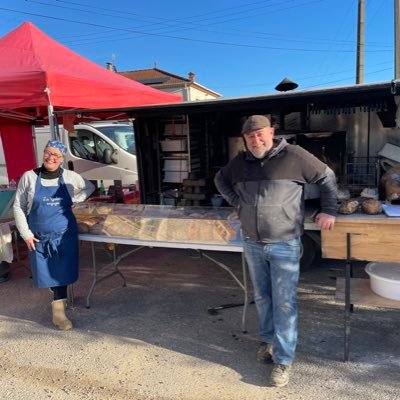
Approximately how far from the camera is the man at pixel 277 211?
2.48 m

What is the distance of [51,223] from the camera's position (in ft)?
11.3

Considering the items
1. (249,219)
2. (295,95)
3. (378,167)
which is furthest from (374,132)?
(249,219)

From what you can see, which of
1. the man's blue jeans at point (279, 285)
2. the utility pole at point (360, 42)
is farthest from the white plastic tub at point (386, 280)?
the utility pole at point (360, 42)

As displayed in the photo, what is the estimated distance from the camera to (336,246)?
9.07 ft

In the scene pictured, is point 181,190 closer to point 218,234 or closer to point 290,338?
point 218,234

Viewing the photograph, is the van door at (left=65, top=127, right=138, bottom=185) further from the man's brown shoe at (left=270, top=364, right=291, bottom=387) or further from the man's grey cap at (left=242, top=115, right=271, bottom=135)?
the man's brown shoe at (left=270, top=364, right=291, bottom=387)

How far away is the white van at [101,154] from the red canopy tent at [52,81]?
110 inches

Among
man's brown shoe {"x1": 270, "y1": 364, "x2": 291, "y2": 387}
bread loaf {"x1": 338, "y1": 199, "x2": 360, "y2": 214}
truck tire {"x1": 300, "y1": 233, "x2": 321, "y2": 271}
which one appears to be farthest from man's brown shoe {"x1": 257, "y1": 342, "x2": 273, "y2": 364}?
truck tire {"x1": 300, "y1": 233, "x2": 321, "y2": 271}

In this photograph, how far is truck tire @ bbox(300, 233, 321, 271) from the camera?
457 centimetres

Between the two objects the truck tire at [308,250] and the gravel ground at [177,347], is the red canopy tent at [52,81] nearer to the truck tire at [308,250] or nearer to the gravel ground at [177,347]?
the gravel ground at [177,347]

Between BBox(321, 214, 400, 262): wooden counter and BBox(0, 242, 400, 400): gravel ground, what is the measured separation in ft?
2.59

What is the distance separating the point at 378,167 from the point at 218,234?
2364 millimetres

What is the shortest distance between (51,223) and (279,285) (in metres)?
1.98

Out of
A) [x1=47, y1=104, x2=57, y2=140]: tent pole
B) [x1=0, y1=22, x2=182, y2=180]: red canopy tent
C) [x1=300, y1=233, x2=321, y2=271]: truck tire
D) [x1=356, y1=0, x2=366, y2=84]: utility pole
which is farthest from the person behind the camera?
[x1=356, y1=0, x2=366, y2=84]: utility pole
